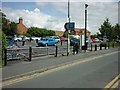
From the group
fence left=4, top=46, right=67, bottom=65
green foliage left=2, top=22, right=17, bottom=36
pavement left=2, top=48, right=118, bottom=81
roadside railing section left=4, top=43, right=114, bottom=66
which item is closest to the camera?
pavement left=2, top=48, right=118, bottom=81

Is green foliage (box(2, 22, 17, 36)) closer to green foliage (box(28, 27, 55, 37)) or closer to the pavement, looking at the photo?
green foliage (box(28, 27, 55, 37))

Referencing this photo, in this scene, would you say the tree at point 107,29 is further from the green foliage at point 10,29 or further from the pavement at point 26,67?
the pavement at point 26,67

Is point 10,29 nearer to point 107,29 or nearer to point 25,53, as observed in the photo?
point 107,29

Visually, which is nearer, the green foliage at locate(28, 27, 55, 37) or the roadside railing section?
the roadside railing section

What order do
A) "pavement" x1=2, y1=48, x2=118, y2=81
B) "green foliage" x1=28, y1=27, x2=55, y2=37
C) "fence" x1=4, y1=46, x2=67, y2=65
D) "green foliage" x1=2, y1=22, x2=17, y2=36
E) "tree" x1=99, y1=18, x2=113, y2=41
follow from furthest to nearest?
"green foliage" x1=28, y1=27, x2=55, y2=37
"green foliage" x1=2, y1=22, x2=17, y2=36
"tree" x1=99, y1=18, x2=113, y2=41
"fence" x1=4, y1=46, x2=67, y2=65
"pavement" x1=2, y1=48, x2=118, y2=81

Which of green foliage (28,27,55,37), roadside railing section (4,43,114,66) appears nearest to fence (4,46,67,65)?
roadside railing section (4,43,114,66)

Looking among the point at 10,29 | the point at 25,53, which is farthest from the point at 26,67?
the point at 10,29

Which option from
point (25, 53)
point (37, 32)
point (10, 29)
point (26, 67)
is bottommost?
point (26, 67)

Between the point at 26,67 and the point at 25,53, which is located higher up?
the point at 25,53

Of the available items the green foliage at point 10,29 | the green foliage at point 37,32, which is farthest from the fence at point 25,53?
the green foliage at point 37,32

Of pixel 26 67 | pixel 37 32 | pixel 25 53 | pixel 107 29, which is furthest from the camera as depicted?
pixel 37 32

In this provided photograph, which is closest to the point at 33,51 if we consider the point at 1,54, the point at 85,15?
the point at 1,54

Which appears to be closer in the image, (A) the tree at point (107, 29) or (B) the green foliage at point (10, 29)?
(A) the tree at point (107, 29)

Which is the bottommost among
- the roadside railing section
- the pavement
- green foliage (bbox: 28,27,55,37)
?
the pavement
